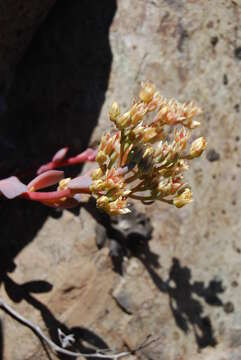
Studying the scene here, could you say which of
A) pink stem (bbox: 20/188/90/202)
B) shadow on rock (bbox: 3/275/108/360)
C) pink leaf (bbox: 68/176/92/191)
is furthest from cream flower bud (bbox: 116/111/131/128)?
shadow on rock (bbox: 3/275/108/360)

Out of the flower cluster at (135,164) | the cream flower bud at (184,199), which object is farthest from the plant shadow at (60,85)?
the cream flower bud at (184,199)

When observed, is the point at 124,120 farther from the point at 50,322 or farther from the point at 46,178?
the point at 50,322

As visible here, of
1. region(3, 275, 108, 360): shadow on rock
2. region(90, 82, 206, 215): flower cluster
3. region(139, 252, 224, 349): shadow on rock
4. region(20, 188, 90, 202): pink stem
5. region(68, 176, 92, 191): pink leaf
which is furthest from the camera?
region(139, 252, 224, 349): shadow on rock

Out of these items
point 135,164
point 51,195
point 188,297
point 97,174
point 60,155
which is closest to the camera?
point 97,174

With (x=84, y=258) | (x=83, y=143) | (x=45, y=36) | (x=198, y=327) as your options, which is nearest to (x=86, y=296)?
(x=84, y=258)

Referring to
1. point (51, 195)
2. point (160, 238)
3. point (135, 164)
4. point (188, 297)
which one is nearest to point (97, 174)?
point (135, 164)

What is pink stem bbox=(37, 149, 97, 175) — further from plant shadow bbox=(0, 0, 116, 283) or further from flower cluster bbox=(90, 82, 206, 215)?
flower cluster bbox=(90, 82, 206, 215)

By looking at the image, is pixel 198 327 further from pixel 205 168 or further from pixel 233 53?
pixel 233 53
